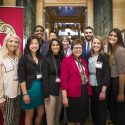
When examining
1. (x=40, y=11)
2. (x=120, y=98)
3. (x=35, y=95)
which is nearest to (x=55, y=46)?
(x=35, y=95)

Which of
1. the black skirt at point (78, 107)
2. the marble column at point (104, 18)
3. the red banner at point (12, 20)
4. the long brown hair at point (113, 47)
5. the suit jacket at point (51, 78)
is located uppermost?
the marble column at point (104, 18)

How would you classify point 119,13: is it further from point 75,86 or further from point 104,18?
point 75,86

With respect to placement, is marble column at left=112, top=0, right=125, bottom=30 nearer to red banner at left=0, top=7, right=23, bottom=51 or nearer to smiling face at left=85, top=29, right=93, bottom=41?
smiling face at left=85, top=29, right=93, bottom=41

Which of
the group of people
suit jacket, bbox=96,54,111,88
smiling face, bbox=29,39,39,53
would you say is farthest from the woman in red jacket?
smiling face, bbox=29,39,39,53

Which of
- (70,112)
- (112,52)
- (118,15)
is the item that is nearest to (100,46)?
(112,52)

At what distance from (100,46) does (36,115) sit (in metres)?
1.42

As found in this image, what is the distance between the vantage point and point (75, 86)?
3.87 metres

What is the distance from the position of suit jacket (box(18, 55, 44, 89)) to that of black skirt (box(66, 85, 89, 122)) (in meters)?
0.62

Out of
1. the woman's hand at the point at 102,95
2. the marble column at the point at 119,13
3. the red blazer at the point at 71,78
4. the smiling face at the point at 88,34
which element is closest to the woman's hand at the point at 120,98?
the woman's hand at the point at 102,95

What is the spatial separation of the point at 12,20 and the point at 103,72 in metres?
1.82

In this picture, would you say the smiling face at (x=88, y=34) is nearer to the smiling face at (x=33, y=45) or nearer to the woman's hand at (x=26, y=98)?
the smiling face at (x=33, y=45)

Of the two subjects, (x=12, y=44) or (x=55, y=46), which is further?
(x=55, y=46)

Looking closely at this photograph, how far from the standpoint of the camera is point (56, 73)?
412 cm

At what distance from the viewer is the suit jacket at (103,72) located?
159 inches
